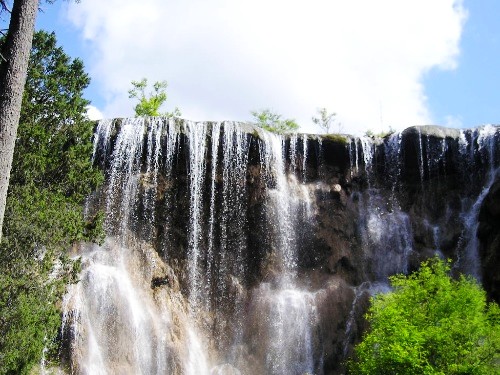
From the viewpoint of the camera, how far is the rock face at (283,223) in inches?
872

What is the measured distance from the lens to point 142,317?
21.2 m

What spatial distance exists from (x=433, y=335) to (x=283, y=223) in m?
8.57

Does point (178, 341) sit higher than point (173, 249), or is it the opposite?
point (173, 249)

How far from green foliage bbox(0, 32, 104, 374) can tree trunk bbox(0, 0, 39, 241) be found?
4674 millimetres

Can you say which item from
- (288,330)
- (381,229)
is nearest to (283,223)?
(381,229)

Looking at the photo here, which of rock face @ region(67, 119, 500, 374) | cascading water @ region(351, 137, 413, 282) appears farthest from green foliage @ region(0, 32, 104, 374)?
cascading water @ region(351, 137, 413, 282)

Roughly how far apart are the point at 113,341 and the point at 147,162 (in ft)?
22.7

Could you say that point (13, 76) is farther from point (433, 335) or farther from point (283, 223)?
point (283, 223)

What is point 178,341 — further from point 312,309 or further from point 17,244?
point 17,244

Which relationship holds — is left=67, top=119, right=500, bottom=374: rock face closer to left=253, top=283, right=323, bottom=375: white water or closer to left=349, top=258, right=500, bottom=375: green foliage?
left=253, top=283, right=323, bottom=375: white water

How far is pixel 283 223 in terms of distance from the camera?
24.2 m

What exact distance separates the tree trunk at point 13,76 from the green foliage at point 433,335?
35.8ft

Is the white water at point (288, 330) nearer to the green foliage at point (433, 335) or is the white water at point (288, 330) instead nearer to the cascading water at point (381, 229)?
the cascading water at point (381, 229)

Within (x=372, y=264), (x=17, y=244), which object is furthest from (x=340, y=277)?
(x=17, y=244)
